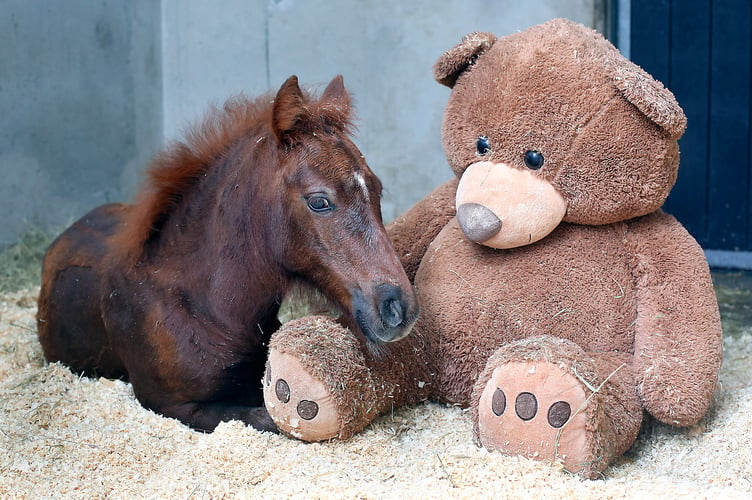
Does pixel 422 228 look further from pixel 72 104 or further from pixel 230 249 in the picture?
pixel 72 104

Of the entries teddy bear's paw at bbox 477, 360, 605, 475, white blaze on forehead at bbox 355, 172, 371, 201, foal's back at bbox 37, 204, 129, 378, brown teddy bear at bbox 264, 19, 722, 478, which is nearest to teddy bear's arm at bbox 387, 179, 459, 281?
brown teddy bear at bbox 264, 19, 722, 478

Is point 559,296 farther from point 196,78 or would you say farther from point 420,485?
point 196,78

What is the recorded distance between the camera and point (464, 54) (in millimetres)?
2469

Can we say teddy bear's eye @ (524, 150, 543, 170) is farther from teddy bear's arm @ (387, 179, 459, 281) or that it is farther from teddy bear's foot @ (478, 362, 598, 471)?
teddy bear's foot @ (478, 362, 598, 471)

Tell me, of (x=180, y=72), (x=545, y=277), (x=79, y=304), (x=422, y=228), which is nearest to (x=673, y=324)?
(x=545, y=277)

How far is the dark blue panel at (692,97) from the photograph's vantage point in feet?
16.9

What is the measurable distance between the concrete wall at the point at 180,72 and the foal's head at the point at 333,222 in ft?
10.0

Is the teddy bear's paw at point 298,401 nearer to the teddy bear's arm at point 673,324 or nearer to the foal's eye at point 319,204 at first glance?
the foal's eye at point 319,204

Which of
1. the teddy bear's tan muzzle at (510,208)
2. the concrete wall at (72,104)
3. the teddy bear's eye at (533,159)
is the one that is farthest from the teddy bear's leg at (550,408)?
the concrete wall at (72,104)

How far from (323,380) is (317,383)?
0.02m

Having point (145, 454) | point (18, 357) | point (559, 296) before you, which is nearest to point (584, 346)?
point (559, 296)

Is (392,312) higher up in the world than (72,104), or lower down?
higher up

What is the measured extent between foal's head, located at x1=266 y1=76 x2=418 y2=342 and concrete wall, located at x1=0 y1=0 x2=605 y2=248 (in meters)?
3.06

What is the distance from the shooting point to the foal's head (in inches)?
80.2
